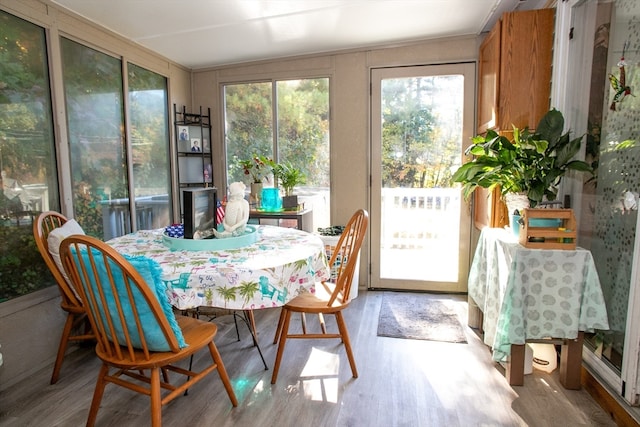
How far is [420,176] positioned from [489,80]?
1.06 meters

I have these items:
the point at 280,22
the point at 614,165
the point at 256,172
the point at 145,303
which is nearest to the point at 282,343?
the point at 145,303

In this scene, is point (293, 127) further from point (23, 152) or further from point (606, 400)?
point (606, 400)

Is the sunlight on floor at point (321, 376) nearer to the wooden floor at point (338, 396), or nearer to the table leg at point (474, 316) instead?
the wooden floor at point (338, 396)

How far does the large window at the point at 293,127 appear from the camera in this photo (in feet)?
12.8

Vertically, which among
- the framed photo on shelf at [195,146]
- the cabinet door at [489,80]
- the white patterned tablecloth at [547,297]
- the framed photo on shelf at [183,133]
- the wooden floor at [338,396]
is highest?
the cabinet door at [489,80]

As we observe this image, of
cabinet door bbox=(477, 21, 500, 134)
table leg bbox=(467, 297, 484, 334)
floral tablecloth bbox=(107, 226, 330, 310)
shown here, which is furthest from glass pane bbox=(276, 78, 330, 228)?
floral tablecloth bbox=(107, 226, 330, 310)

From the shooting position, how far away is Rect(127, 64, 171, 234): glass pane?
3398 millimetres

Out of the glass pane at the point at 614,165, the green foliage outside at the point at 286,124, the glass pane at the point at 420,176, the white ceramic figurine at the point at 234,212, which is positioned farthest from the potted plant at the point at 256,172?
the glass pane at the point at 614,165

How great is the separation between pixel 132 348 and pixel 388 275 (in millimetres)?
2726

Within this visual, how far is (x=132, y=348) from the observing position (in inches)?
62.8

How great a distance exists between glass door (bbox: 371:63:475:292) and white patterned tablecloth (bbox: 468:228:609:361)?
5.15 feet

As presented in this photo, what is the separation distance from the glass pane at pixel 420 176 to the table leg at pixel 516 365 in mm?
1602

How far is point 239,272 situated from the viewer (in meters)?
1.67

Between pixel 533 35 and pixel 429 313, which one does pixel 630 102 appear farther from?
pixel 429 313
